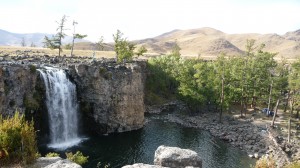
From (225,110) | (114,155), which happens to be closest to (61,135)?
(114,155)

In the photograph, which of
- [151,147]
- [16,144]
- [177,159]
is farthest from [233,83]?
[16,144]

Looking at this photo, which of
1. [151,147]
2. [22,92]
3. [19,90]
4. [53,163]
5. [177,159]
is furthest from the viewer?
[151,147]

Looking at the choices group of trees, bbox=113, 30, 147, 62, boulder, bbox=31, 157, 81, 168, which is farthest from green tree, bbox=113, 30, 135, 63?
boulder, bbox=31, 157, 81, 168

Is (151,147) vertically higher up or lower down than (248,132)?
lower down

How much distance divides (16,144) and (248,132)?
57.8m

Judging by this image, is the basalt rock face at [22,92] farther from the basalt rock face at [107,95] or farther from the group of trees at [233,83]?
the group of trees at [233,83]

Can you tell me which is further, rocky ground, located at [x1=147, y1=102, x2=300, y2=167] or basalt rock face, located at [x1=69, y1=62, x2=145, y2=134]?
basalt rock face, located at [x1=69, y1=62, x2=145, y2=134]

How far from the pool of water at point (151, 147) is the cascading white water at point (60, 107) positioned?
3119 mm

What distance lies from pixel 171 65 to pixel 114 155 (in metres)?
55.2

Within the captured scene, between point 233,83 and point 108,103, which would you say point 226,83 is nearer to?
point 233,83

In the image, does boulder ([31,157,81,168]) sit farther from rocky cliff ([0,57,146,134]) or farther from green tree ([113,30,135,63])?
green tree ([113,30,135,63])

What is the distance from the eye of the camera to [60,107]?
54.7 metres

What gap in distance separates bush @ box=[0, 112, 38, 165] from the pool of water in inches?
1005

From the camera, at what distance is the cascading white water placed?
5275cm
